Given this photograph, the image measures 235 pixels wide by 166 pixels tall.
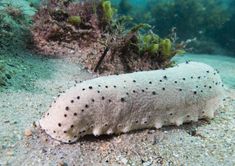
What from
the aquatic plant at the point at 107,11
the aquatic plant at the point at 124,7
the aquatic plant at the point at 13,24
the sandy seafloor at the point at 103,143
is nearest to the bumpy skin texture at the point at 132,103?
the sandy seafloor at the point at 103,143

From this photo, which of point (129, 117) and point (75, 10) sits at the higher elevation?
point (75, 10)

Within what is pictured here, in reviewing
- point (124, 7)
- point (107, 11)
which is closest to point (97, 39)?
point (107, 11)

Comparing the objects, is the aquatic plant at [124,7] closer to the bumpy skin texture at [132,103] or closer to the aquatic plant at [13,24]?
the aquatic plant at [13,24]

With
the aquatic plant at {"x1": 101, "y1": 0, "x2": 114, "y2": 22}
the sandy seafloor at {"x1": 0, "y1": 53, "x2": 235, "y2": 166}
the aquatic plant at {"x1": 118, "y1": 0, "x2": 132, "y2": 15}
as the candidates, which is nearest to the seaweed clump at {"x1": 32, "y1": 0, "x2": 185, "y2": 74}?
the aquatic plant at {"x1": 101, "y1": 0, "x2": 114, "y2": 22}

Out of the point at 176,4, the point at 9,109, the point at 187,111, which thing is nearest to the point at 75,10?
the point at 9,109

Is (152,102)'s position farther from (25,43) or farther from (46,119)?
(25,43)

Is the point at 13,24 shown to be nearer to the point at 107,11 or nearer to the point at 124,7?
the point at 107,11
